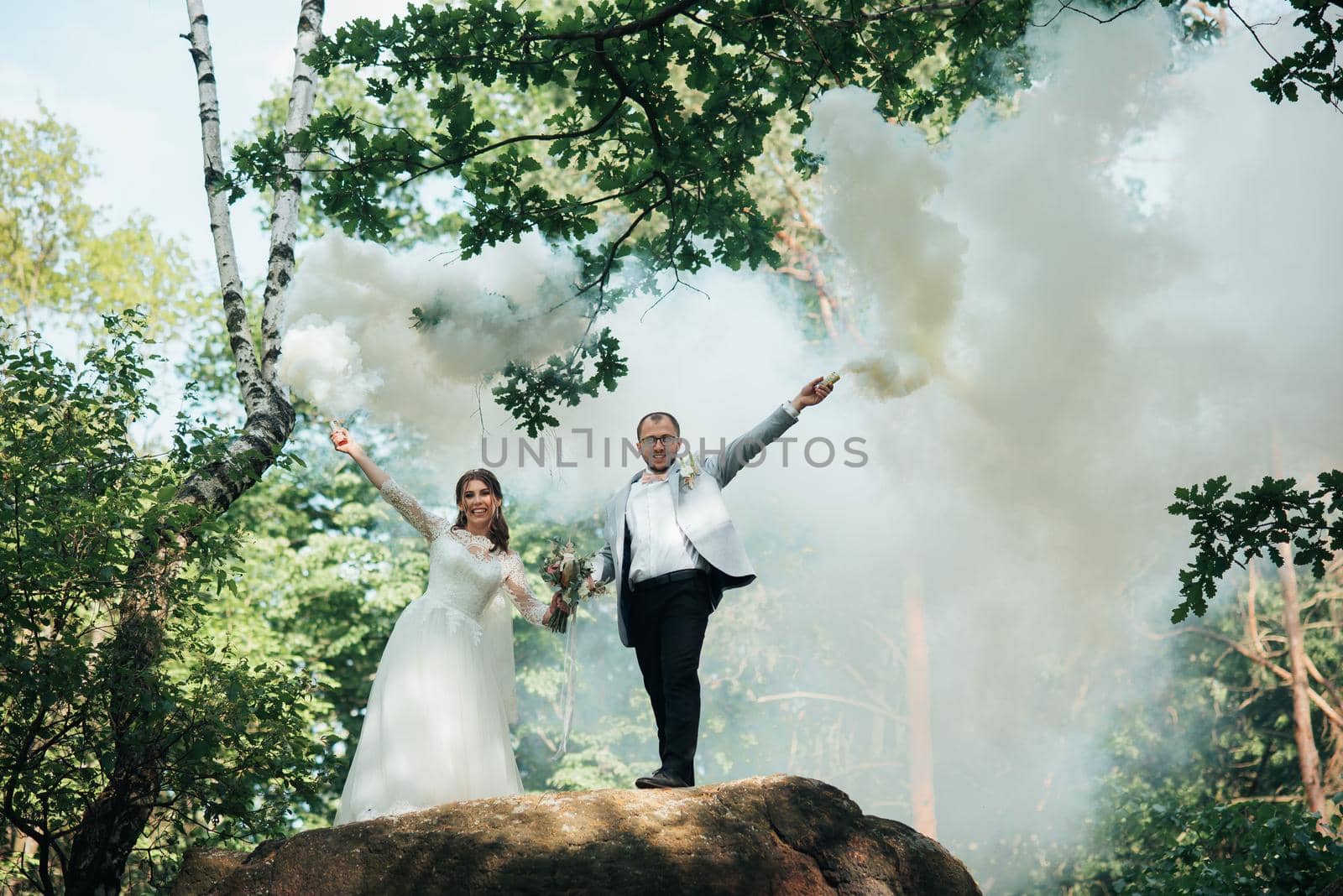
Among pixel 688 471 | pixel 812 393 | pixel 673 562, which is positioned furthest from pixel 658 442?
pixel 812 393

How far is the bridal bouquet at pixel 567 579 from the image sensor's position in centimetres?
575

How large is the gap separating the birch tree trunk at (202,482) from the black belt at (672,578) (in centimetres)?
224

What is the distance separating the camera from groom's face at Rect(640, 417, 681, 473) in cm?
579

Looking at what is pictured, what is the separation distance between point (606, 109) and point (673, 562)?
8.68 feet

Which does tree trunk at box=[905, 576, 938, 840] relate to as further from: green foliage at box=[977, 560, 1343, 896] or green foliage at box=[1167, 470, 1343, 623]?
green foliage at box=[1167, 470, 1343, 623]

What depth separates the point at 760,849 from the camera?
4.52 meters

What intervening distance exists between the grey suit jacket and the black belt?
7 cm

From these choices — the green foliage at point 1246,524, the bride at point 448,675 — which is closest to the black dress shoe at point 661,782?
the bride at point 448,675

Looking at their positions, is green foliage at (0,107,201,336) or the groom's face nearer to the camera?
the groom's face

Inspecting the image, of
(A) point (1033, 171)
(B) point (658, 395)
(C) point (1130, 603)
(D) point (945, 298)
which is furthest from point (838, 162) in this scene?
(C) point (1130, 603)

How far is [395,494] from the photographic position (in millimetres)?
5953

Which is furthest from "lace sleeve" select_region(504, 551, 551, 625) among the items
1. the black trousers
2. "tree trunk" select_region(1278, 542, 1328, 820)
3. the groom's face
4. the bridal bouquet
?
"tree trunk" select_region(1278, 542, 1328, 820)

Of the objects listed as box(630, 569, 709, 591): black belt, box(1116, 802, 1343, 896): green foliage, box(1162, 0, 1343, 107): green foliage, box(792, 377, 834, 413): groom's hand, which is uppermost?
box(1162, 0, 1343, 107): green foliage

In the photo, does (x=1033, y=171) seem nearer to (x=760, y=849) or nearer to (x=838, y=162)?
(x=838, y=162)
